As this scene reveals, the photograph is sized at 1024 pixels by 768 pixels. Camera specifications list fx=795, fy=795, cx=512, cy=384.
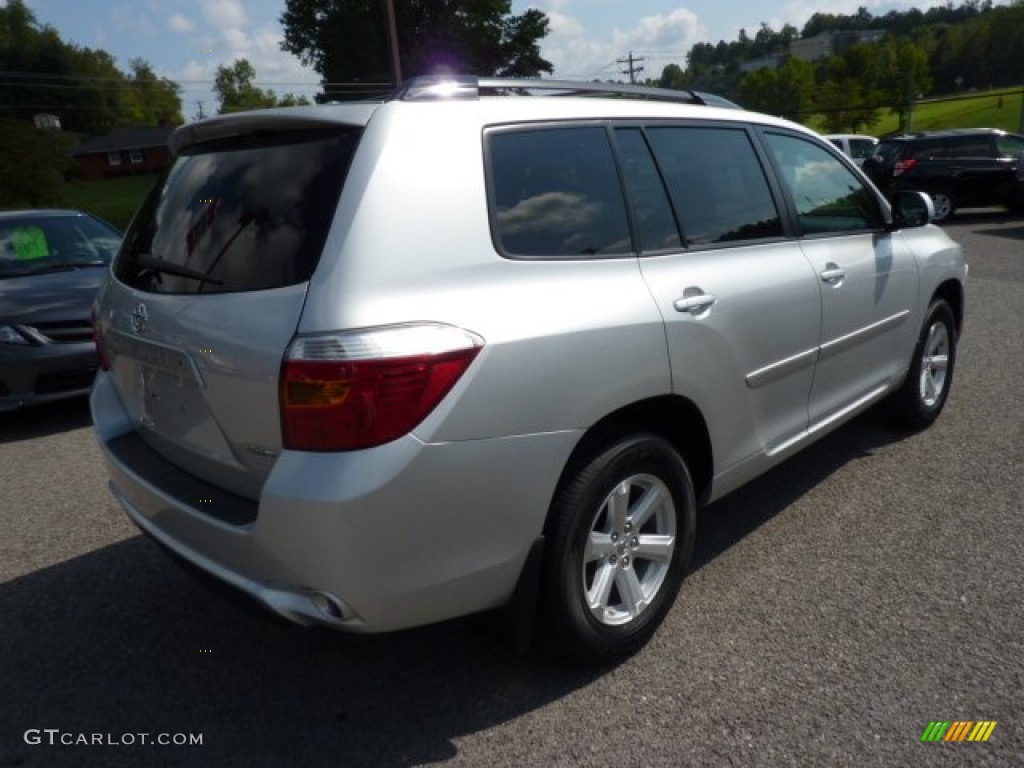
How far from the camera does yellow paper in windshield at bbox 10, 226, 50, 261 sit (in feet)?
21.3

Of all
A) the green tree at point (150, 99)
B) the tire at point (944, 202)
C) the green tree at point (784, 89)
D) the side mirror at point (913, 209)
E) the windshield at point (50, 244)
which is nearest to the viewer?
the side mirror at point (913, 209)

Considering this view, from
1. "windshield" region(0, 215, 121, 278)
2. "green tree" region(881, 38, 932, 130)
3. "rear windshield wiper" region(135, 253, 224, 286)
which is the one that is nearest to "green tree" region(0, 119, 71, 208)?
"windshield" region(0, 215, 121, 278)

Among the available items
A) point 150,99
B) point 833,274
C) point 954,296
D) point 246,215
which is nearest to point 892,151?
point 954,296

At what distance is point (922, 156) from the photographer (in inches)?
632

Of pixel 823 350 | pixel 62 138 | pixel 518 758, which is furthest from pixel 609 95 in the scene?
pixel 62 138

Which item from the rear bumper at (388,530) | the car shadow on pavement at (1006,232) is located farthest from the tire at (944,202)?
the rear bumper at (388,530)

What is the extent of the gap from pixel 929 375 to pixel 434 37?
139 feet

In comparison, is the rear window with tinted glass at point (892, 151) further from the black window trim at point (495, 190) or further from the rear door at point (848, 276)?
the black window trim at point (495, 190)

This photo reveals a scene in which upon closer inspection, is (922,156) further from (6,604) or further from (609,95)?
(6,604)

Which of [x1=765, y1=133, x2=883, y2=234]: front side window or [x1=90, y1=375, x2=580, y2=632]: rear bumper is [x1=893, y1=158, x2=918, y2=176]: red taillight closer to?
[x1=765, y1=133, x2=883, y2=234]: front side window

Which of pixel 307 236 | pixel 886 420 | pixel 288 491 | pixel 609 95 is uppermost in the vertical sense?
pixel 609 95

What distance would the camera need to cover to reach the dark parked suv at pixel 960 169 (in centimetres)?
1535

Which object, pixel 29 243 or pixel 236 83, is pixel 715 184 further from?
pixel 236 83

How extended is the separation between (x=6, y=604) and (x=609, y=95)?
313 cm
